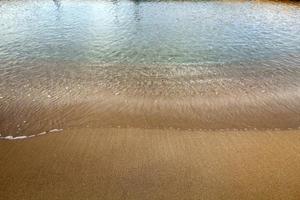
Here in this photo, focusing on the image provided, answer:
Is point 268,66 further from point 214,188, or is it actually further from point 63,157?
point 63,157

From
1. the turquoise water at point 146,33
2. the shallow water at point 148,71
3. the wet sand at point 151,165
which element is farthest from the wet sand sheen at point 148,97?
the turquoise water at point 146,33

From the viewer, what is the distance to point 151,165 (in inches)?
208

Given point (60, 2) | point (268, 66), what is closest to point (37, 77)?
point (268, 66)

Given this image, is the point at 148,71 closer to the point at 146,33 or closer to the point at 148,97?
the point at 148,97

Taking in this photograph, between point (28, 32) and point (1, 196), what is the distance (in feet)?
32.2

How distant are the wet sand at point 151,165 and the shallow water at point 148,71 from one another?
55 centimetres

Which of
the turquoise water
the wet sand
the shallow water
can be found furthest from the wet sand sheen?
the turquoise water

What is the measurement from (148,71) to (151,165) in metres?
4.67

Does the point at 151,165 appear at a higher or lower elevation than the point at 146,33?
lower

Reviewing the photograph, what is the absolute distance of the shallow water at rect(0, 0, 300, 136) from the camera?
277 inches

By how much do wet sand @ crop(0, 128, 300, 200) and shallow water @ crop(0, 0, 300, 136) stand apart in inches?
21.6

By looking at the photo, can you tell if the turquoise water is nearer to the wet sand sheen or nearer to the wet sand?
the wet sand sheen

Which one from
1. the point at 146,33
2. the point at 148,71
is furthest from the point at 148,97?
the point at 146,33

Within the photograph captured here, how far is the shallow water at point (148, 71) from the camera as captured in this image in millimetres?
7043
